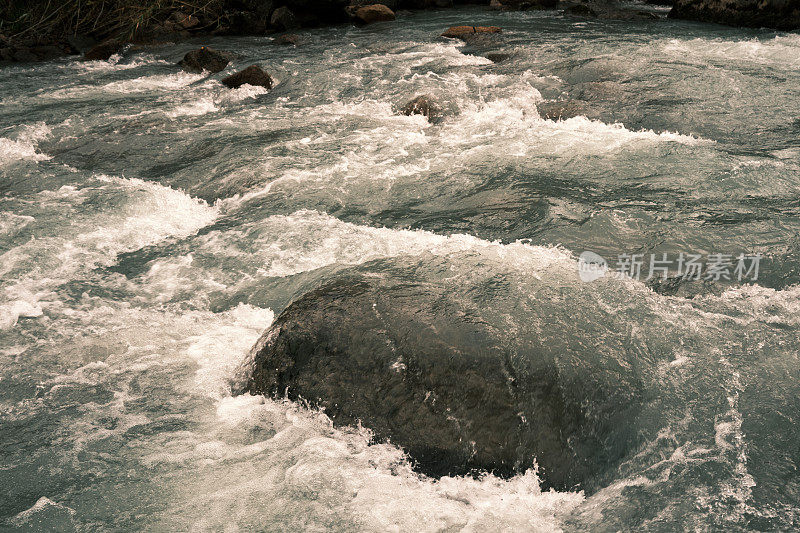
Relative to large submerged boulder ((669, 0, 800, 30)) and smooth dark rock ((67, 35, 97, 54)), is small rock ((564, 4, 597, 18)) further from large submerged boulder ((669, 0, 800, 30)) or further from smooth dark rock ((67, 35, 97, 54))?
smooth dark rock ((67, 35, 97, 54))

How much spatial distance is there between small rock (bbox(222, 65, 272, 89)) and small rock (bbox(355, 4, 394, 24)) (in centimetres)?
498

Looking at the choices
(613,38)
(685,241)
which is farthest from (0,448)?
(613,38)

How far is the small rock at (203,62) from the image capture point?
31.5 ft

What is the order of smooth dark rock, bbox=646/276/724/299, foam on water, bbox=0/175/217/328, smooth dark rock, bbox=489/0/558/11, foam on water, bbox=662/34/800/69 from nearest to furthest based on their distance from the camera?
1. smooth dark rock, bbox=646/276/724/299
2. foam on water, bbox=0/175/217/328
3. foam on water, bbox=662/34/800/69
4. smooth dark rock, bbox=489/0/558/11

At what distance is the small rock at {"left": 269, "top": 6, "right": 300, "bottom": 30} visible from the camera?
12672 mm

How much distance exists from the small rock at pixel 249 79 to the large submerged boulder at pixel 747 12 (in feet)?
26.0

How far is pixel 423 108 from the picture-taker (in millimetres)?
7203

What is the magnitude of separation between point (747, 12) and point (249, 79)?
8.21 meters

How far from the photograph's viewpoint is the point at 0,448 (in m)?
2.93

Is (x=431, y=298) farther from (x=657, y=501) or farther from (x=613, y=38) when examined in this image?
(x=613, y=38)

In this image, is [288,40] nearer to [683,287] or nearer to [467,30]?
[467,30]

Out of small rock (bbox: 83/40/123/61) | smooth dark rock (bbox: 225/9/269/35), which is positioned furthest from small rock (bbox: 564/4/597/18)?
small rock (bbox: 83/40/123/61)

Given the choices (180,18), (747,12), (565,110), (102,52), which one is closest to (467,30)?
(747,12)

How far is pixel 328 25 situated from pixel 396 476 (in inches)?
473
